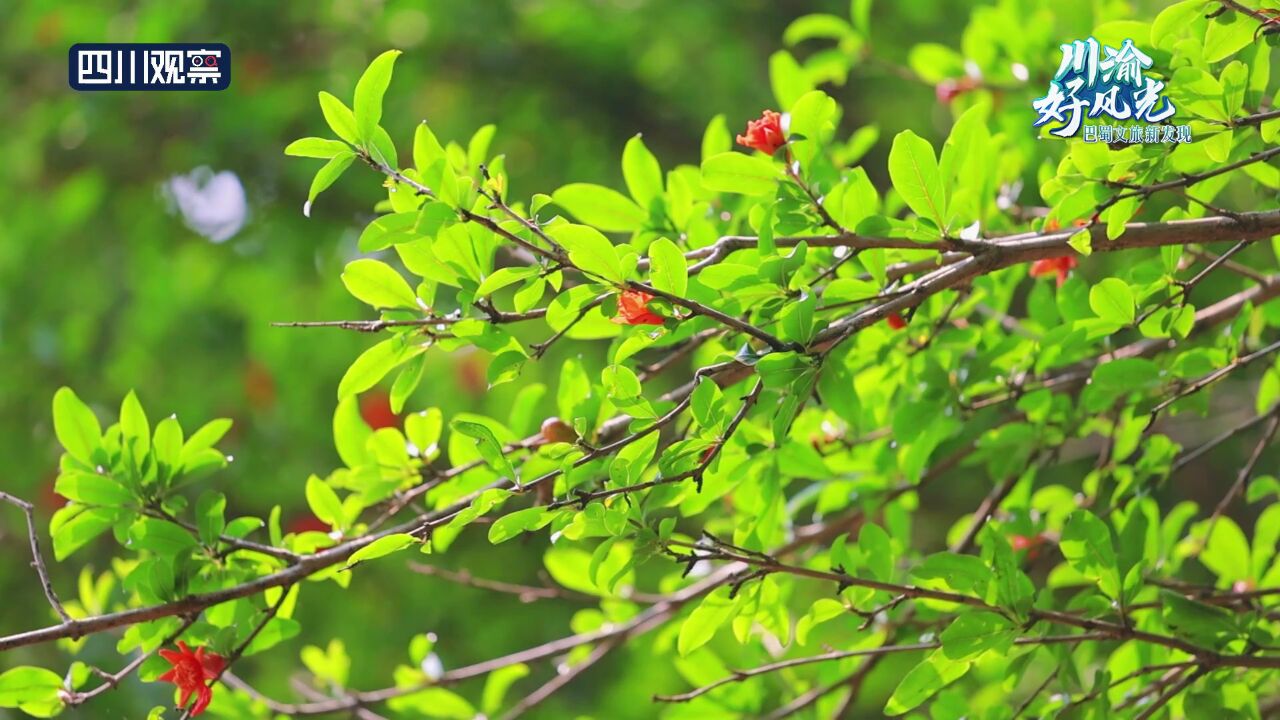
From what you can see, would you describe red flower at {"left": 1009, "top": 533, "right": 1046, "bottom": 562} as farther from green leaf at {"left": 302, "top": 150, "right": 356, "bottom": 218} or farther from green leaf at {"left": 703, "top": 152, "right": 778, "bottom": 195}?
green leaf at {"left": 302, "top": 150, "right": 356, "bottom": 218}

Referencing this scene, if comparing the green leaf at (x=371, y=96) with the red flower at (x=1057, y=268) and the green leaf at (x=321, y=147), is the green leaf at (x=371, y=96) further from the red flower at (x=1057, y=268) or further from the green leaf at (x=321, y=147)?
the red flower at (x=1057, y=268)

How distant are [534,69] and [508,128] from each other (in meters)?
0.20

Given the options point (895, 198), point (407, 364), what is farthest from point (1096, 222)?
point (407, 364)

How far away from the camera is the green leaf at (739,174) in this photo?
3.96ft

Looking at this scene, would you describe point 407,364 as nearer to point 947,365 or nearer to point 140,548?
point 140,548

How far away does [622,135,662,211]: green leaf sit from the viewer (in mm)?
1399

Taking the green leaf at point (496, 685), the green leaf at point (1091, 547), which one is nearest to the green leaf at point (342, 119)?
the green leaf at point (1091, 547)

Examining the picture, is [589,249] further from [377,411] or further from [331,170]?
[377,411]

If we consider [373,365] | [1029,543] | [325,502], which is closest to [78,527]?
[325,502]

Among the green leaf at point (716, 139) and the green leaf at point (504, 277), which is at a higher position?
the green leaf at point (716, 139)

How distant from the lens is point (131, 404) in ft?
4.22

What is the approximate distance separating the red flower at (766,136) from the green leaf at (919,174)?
0.12 m

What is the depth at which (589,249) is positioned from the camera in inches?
40.4

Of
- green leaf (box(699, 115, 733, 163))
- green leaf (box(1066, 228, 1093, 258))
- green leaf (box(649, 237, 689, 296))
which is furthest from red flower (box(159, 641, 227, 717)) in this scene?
green leaf (box(1066, 228, 1093, 258))
